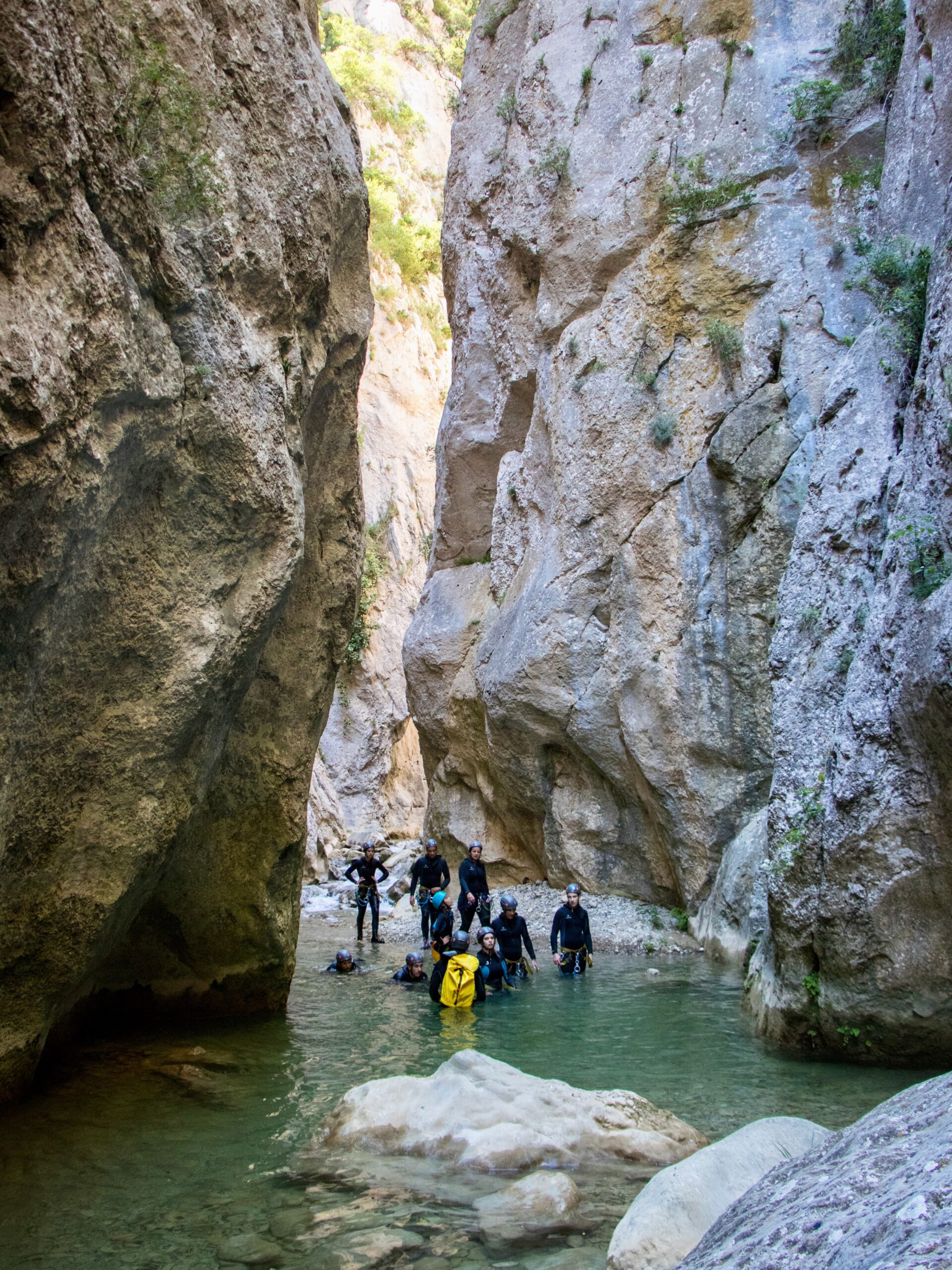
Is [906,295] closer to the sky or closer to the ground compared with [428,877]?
closer to the sky

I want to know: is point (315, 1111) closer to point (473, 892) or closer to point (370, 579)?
point (473, 892)

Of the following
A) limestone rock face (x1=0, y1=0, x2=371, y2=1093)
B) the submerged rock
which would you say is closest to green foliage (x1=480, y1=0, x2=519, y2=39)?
limestone rock face (x1=0, y1=0, x2=371, y2=1093)

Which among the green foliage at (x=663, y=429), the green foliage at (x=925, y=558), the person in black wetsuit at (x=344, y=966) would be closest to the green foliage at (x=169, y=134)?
the green foliage at (x=925, y=558)

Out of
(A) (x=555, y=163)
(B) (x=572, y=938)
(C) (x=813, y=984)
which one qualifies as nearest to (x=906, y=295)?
(C) (x=813, y=984)

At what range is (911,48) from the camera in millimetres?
11438

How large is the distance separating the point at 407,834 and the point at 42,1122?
2564 cm

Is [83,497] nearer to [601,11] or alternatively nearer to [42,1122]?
[42,1122]

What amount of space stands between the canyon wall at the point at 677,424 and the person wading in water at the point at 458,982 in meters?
2.89

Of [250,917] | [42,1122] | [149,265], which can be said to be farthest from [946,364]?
[42,1122]

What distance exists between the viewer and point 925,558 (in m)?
6.77

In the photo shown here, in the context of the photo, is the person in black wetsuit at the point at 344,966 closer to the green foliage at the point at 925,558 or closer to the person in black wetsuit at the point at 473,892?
the person in black wetsuit at the point at 473,892

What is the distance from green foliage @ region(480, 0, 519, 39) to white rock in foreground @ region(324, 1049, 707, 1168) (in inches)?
847

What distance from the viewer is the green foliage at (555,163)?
1736 cm

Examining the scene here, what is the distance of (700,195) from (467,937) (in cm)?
1186
